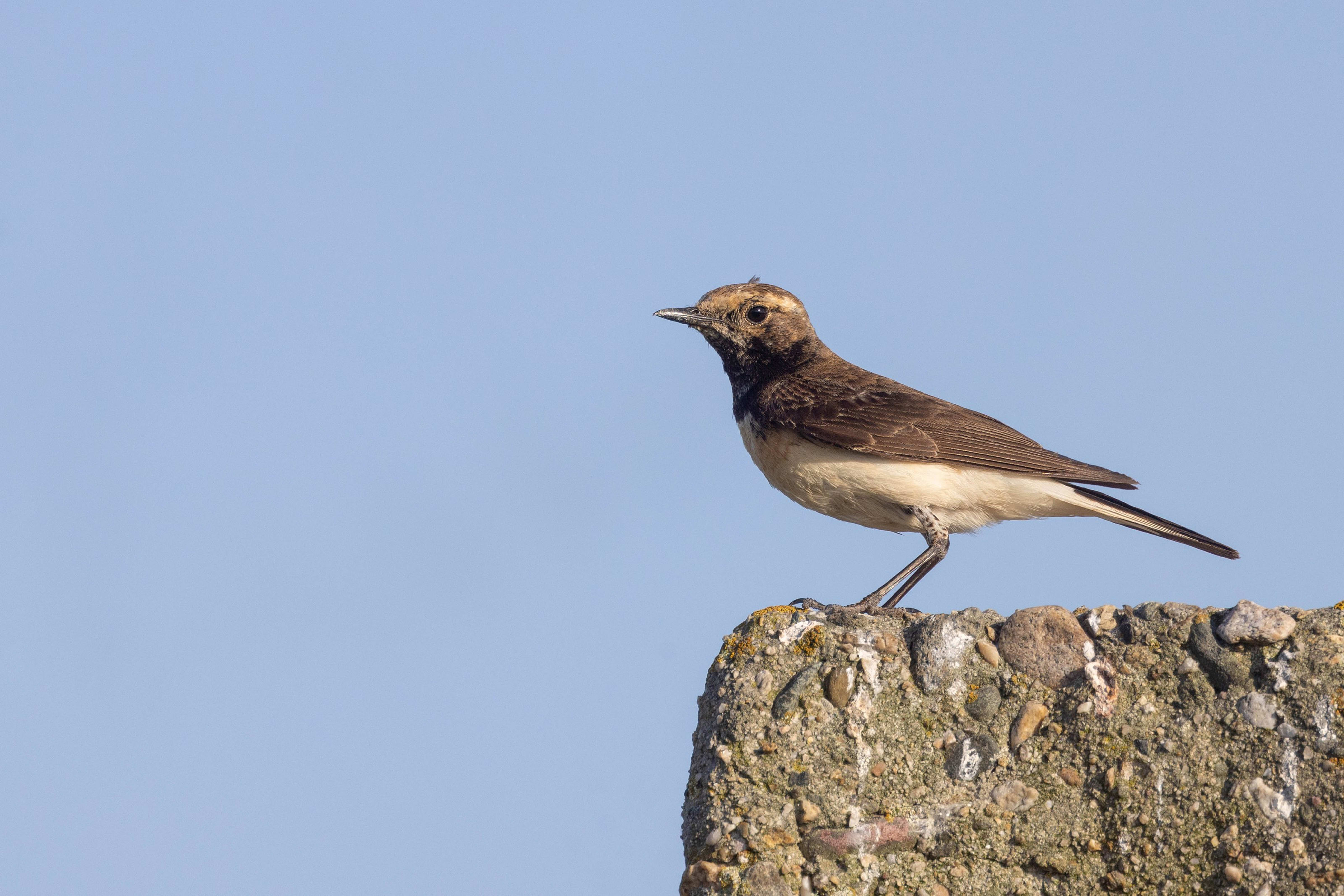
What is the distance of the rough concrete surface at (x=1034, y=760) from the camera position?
427 cm

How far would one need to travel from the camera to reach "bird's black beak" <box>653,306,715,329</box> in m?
8.87

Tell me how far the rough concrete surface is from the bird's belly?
7.54 feet

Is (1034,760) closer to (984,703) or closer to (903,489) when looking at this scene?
(984,703)

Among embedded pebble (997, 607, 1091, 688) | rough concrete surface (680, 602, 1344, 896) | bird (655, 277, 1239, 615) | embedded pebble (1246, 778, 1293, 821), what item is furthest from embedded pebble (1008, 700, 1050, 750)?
bird (655, 277, 1239, 615)

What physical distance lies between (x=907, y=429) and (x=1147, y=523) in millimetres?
1489

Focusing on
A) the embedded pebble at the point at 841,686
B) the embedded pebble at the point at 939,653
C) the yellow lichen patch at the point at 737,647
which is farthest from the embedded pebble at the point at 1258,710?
the yellow lichen patch at the point at 737,647

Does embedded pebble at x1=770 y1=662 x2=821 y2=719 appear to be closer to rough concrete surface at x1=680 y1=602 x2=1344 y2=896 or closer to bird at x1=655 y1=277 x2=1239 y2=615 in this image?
rough concrete surface at x1=680 y1=602 x2=1344 y2=896

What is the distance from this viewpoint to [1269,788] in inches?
167

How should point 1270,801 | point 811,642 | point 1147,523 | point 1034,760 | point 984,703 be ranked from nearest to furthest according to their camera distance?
point 1270,801 < point 1034,760 < point 984,703 < point 811,642 < point 1147,523

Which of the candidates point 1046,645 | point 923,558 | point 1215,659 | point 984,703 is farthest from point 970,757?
point 923,558

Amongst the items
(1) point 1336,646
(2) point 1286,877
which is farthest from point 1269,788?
(1) point 1336,646

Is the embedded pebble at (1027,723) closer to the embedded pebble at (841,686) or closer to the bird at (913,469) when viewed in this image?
the embedded pebble at (841,686)

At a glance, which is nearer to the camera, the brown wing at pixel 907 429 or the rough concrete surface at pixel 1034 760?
the rough concrete surface at pixel 1034 760

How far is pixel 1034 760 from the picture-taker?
4.68 metres
